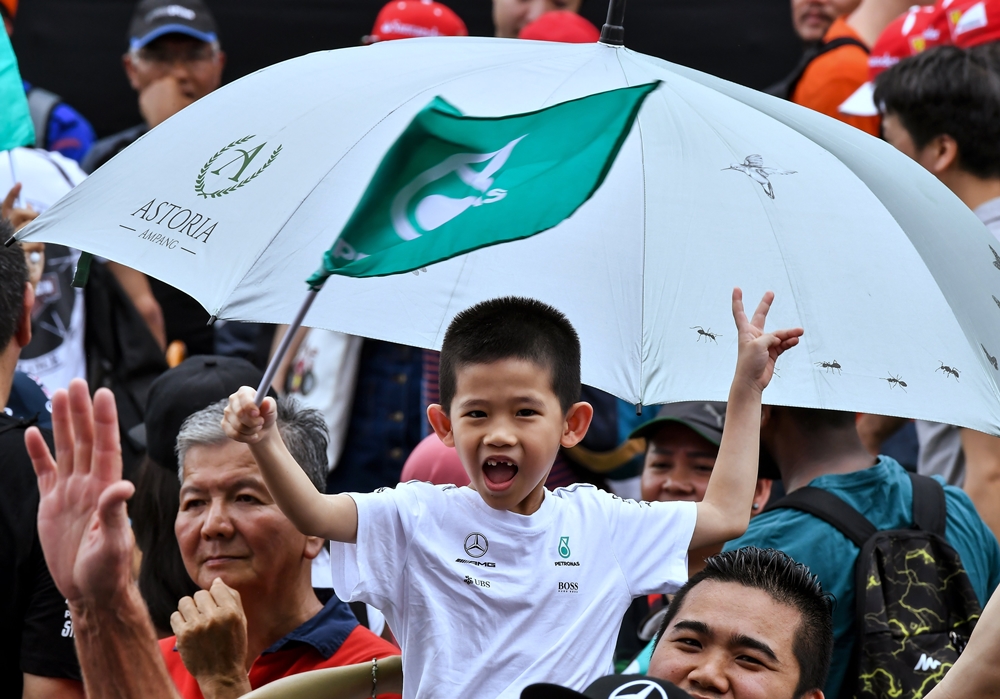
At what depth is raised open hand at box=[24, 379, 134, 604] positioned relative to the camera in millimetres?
2607

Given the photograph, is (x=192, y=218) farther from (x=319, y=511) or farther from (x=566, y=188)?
(x=566, y=188)

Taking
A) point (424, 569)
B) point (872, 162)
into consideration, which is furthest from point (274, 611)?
point (872, 162)

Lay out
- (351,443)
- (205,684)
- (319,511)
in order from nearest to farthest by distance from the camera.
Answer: (319,511)
(205,684)
(351,443)

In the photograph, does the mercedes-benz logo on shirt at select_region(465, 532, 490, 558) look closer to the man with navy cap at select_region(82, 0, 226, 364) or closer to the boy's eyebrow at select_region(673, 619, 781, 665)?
the boy's eyebrow at select_region(673, 619, 781, 665)

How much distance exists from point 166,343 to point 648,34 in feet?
9.70

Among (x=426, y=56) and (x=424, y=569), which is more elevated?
(x=426, y=56)

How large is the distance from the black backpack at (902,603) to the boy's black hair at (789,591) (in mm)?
449

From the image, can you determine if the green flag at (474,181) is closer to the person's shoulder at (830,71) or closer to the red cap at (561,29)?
the red cap at (561,29)

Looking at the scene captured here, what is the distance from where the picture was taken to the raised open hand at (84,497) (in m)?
2.61

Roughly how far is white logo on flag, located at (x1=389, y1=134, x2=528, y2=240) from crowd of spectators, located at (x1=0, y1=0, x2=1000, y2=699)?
48 centimetres

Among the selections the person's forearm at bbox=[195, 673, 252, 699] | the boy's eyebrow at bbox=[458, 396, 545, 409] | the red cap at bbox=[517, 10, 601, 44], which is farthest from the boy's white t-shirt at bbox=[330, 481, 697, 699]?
the red cap at bbox=[517, 10, 601, 44]

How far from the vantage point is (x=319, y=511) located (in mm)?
2836

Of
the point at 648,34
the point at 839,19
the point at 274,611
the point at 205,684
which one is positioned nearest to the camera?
the point at 205,684

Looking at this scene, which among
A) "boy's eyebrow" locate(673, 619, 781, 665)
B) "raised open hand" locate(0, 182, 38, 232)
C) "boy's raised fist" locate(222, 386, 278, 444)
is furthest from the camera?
"raised open hand" locate(0, 182, 38, 232)
